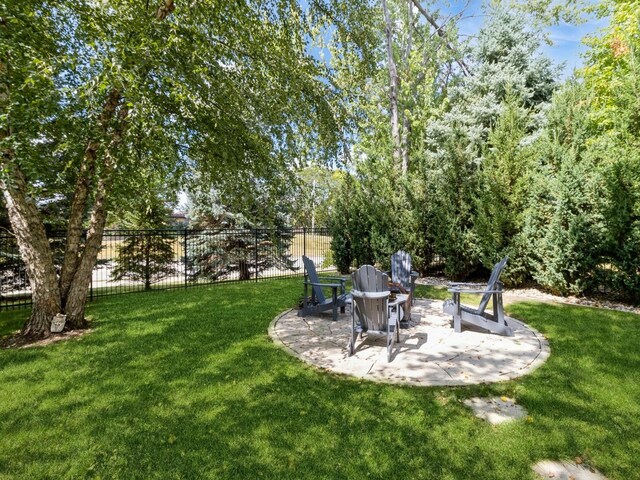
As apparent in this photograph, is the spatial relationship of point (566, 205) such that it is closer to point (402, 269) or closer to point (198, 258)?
point (402, 269)

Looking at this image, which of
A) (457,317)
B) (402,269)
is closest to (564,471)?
(457,317)

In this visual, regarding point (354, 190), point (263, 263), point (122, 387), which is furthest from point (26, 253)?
point (354, 190)

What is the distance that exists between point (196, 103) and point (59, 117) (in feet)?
4.93

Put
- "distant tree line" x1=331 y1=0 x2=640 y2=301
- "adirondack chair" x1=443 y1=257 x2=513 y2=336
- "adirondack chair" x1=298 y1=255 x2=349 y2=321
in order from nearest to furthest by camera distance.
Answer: "adirondack chair" x1=443 y1=257 x2=513 y2=336 < "adirondack chair" x1=298 y1=255 x2=349 y2=321 < "distant tree line" x1=331 y1=0 x2=640 y2=301

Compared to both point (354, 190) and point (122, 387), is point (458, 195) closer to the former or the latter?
point (354, 190)

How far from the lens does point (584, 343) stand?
456 centimetres

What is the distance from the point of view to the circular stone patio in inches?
143

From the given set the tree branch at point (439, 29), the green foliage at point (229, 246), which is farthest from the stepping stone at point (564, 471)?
the tree branch at point (439, 29)

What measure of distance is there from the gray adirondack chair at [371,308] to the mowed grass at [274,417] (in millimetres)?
839

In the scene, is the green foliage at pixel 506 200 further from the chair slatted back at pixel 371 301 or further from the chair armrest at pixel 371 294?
the chair armrest at pixel 371 294

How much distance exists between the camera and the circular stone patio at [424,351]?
364 centimetres

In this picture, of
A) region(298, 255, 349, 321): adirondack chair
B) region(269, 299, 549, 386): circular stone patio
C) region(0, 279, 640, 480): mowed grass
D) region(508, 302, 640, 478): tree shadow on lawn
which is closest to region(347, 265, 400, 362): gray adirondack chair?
region(269, 299, 549, 386): circular stone patio

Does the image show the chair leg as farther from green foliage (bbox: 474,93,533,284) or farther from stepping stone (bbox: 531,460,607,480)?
green foliage (bbox: 474,93,533,284)

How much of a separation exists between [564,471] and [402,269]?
14.6 ft
